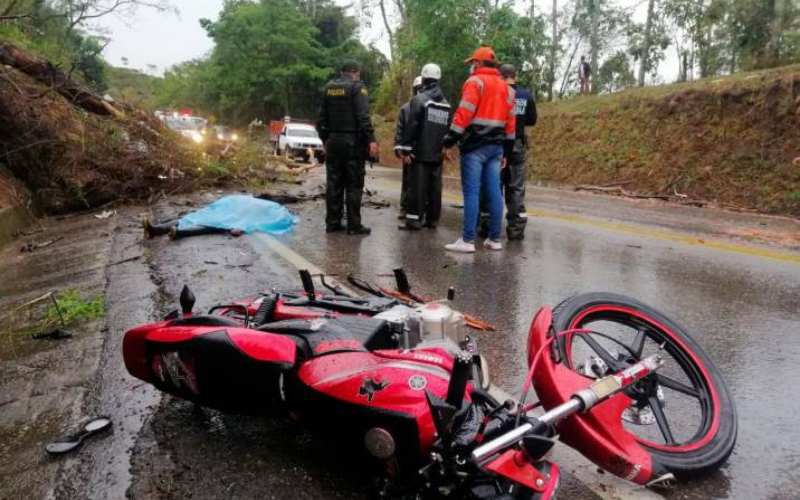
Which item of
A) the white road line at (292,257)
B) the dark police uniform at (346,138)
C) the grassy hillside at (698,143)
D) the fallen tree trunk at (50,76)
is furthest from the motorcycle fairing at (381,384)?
the grassy hillside at (698,143)

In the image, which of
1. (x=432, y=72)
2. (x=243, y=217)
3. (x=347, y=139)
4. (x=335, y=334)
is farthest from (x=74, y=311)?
(x=432, y=72)

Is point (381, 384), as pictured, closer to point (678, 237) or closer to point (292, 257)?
point (292, 257)

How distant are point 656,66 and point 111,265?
2569cm

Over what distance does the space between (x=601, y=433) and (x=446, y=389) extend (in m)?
0.56

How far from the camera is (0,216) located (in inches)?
258

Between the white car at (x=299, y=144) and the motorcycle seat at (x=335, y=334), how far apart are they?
19965mm

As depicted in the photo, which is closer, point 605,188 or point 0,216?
point 0,216

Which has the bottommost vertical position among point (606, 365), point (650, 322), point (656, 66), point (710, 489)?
point (710, 489)

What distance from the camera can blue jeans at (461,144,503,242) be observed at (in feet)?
18.7

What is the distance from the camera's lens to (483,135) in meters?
5.56

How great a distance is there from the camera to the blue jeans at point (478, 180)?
18.7 feet

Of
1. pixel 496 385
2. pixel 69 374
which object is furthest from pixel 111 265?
pixel 496 385

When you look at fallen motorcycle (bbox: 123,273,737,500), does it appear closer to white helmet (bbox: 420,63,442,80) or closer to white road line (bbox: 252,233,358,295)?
white road line (bbox: 252,233,358,295)

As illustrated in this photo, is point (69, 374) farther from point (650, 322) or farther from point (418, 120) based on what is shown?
point (418, 120)
